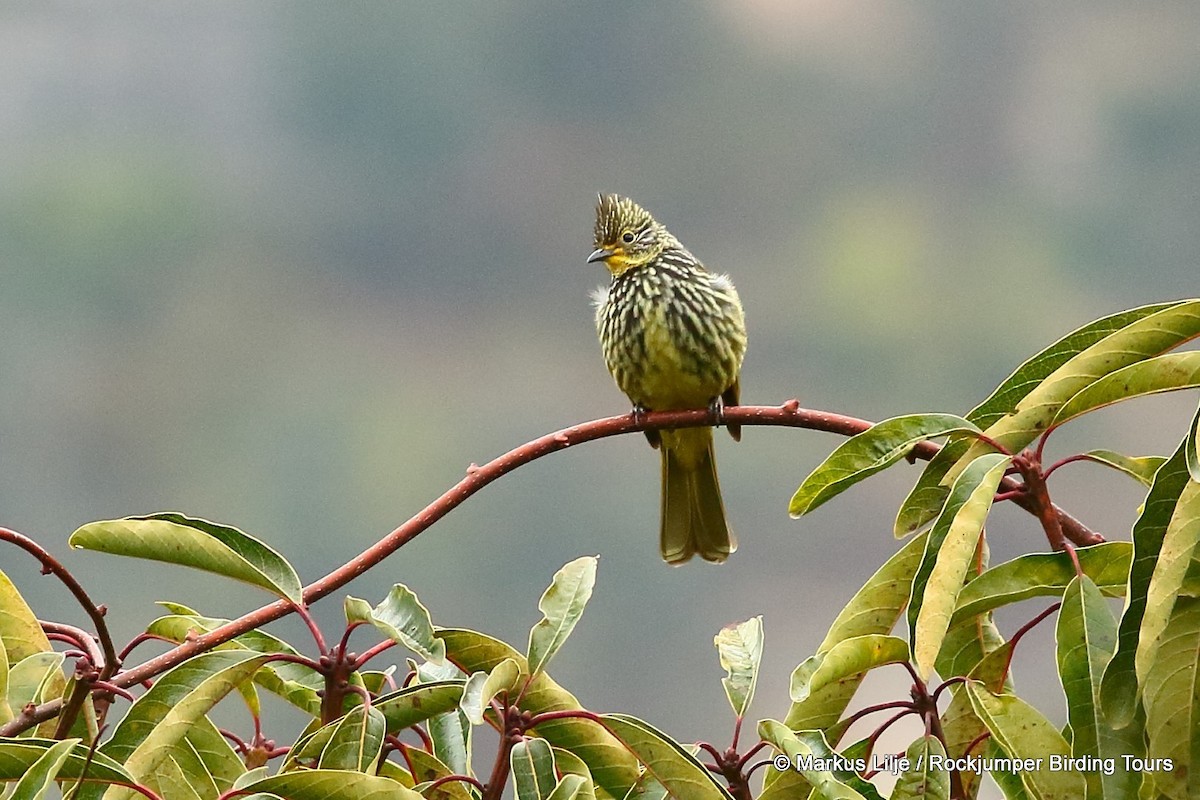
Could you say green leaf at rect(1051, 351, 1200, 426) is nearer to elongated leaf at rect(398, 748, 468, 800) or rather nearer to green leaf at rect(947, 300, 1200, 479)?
green leaf at rect(947, 300, 1200, 479)

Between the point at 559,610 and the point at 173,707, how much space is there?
0.38m

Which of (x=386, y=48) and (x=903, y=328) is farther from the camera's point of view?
(x=386, y=48)

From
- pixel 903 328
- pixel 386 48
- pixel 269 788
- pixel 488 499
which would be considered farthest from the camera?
pixel 386 48

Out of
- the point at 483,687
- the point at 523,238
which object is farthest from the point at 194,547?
the point at 523,238

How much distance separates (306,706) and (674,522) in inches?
62.3

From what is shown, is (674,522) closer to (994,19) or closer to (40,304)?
(40,304)

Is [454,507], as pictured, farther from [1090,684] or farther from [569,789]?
[1090,684]

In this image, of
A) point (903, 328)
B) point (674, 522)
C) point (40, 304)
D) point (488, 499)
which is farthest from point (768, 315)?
point (674, 522)

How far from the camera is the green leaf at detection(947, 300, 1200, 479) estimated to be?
4.50 ft

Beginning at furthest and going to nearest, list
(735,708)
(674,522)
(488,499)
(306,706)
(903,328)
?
1. (903,328)
2. (488,499)
3. (674,522)
4. (306,706)
5. (735,708)

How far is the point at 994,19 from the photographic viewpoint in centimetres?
1959

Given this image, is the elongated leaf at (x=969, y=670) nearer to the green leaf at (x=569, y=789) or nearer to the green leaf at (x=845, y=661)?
the green leaf at (x=845, y=661)

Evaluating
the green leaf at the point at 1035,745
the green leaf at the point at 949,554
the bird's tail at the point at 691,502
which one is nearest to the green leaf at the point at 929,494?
the green leaf at the point at 949,554

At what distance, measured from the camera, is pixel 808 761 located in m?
1.31
